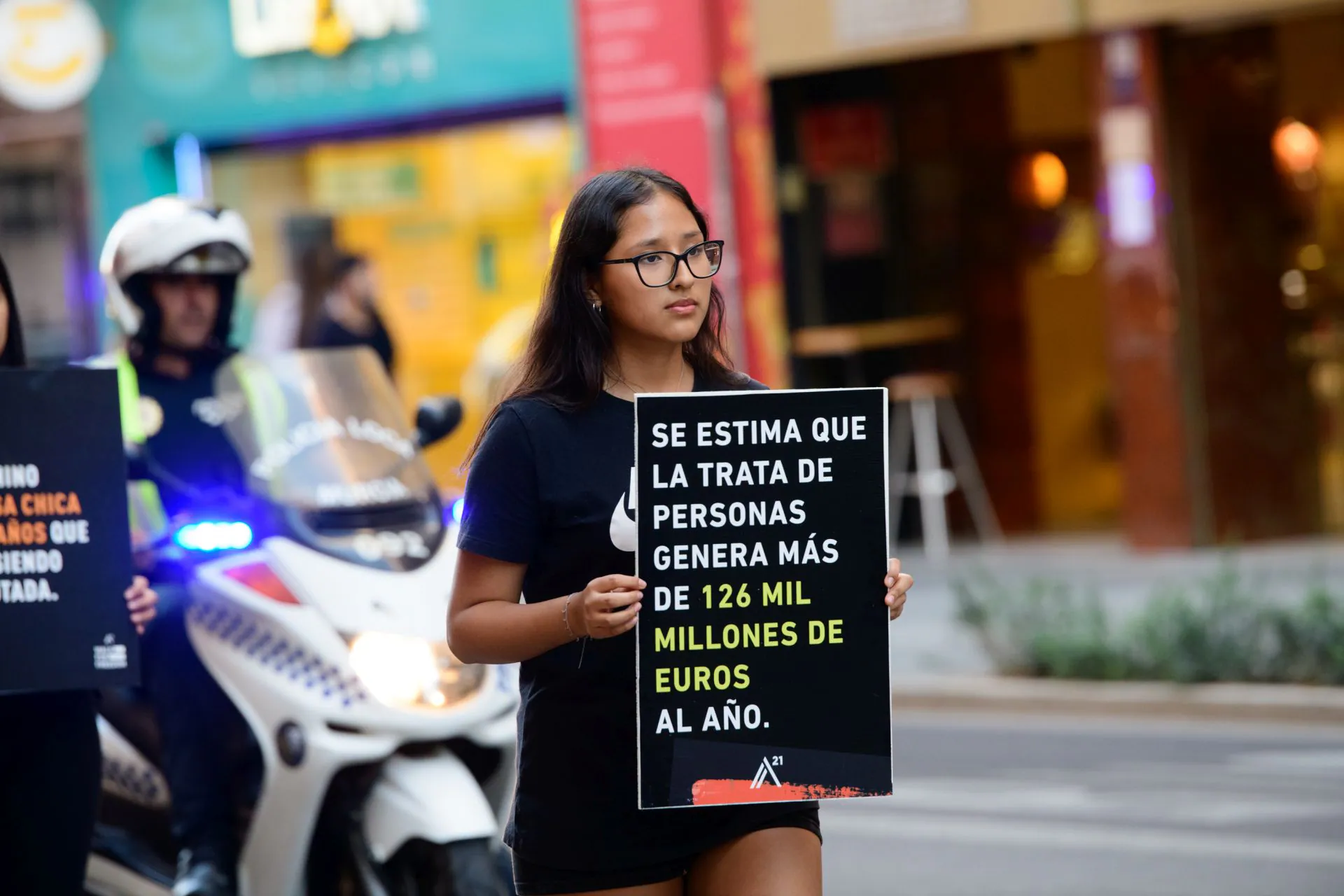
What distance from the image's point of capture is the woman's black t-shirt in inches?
146

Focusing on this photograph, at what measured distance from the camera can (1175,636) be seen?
10.9 m

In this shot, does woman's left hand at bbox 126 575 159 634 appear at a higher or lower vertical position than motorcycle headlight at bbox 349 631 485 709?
higher

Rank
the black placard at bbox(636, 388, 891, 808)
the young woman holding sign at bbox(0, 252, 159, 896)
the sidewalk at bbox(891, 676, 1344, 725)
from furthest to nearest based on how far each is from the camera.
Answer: the sidewalk at bbox(891, 676, 1344, 725) → the young woman holding sign at bbox(0, 252, 159, 896) → the black placard at bbox(636, 388, 891, 808)

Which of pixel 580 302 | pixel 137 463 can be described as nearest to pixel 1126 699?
pixel 137 463

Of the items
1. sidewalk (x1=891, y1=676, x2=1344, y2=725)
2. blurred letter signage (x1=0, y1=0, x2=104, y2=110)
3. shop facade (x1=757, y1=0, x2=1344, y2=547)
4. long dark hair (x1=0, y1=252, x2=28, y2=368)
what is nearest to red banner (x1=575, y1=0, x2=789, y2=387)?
shop facade (x1=757, y1=0, x2=1344, y2=547)

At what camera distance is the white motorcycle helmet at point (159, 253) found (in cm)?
648

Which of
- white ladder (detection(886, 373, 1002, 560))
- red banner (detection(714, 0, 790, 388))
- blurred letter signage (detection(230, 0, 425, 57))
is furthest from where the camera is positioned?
blurred letter signage (detection(230, 0, 425, 57))

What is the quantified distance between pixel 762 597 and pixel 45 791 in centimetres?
184

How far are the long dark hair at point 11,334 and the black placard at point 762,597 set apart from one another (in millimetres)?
1847

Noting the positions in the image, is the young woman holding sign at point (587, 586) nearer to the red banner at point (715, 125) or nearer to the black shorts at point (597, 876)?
the black shorts at point (597, 876)

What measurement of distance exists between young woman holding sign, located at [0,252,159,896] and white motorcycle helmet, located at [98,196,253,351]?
1.63m

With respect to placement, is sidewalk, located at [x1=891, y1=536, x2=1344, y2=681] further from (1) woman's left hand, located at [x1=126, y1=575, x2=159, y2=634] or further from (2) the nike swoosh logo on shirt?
(2) the nike swoosh logo on shirt

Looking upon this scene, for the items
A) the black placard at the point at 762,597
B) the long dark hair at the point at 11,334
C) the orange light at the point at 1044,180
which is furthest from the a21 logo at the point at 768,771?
the orange light at the point at 1044,180

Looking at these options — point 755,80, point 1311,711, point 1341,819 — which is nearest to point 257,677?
point 1341,819
